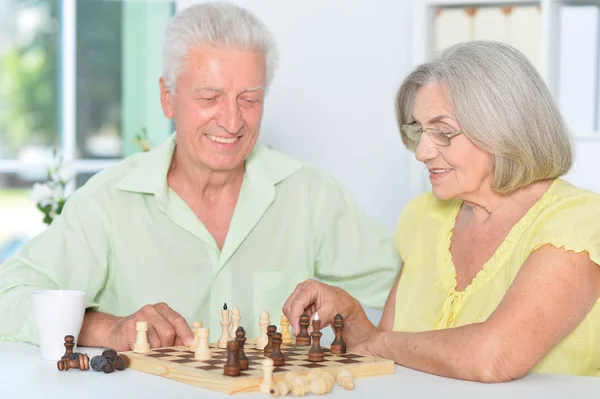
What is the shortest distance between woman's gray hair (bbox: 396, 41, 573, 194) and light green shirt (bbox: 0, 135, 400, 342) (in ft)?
2.12

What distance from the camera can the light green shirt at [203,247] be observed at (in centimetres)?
255

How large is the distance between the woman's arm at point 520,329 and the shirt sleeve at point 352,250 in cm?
71

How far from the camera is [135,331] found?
219cm

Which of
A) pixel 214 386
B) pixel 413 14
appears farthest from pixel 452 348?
pixel 413 14

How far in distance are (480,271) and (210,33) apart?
0.92 meters

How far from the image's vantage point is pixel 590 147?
343cm

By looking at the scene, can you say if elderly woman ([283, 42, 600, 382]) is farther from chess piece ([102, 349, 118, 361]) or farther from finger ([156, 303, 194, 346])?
chess piece ([102, 349, 118, 361])

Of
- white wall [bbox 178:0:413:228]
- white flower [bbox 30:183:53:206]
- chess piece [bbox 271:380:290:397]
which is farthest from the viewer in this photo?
white wall [bbox 178:0:413:228]

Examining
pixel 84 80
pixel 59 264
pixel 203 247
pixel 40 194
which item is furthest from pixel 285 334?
pixel 84 80

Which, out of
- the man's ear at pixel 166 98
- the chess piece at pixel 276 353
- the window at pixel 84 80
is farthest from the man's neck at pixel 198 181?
the window at pixel 84 80

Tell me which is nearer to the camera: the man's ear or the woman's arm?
the woman's arm

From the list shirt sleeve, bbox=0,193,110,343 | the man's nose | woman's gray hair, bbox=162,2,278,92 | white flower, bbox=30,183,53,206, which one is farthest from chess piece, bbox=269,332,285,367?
white flower, bbox=30,183,53,206

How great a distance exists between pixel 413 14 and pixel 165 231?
153 centimetres

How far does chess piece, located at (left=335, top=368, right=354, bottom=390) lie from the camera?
1787 mm
